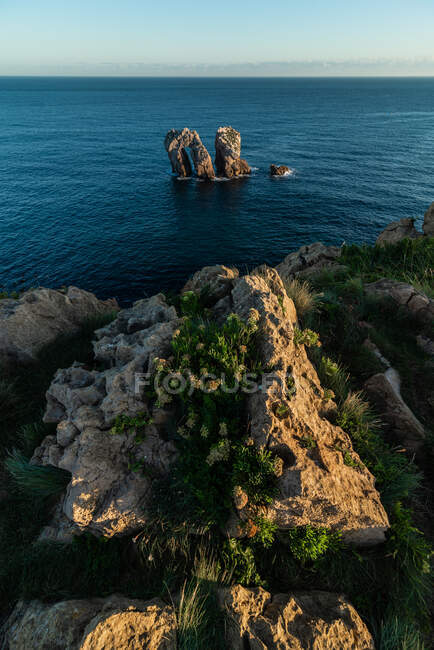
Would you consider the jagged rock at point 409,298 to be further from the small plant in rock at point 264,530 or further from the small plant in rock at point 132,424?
the small plant in rock at point 132,424

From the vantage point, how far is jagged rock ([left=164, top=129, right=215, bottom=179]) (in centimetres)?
6544

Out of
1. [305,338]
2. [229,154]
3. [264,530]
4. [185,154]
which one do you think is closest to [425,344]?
[305,338]

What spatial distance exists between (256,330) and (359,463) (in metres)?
3.66

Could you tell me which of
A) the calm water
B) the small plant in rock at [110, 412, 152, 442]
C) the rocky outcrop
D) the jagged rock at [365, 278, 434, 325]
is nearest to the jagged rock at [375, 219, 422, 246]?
the jagged rock at [365, 278, 434, 325]

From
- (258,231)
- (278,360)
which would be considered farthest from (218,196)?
(278,360)

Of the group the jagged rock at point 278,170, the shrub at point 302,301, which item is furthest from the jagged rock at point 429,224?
the jagged rock at point 278,170

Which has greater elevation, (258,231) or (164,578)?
(164,578)

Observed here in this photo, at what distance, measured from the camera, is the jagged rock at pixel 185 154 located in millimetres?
65438

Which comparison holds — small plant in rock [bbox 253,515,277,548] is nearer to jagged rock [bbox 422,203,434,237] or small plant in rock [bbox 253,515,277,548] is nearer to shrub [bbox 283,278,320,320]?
shrub [bbox 283,278,320,320]

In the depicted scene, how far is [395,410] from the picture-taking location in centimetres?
822

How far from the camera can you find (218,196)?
5859 centimetres

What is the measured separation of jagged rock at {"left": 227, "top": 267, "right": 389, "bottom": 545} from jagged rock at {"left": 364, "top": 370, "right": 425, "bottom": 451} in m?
2.26

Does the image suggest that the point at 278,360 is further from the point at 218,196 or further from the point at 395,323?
the point at 218,196

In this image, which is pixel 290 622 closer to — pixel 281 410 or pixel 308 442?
pixel 308 442
